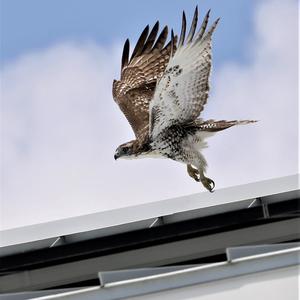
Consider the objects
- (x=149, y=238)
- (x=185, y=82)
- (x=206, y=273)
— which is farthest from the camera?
(x=185, y=82)

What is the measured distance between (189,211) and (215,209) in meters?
0.19

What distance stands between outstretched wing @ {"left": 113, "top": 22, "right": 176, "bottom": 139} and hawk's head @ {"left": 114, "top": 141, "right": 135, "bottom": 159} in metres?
0.62

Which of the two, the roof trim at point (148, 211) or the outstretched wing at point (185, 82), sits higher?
the outstretched wing at point (185, 82)

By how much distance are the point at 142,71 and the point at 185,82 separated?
2.29 m

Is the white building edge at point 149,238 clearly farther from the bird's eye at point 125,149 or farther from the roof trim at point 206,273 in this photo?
the bird's eye at point 125,149

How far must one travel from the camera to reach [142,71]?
11.5 m

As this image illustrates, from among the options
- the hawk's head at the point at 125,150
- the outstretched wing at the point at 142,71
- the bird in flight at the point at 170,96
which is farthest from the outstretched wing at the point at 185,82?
the outstretched wing at the point at 142,71

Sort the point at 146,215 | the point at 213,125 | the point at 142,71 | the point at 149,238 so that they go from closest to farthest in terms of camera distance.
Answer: the point at 149,238 < the point at 146,215 < the point at 213,125 < the point at 142,71

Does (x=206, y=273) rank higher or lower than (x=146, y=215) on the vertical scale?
lower

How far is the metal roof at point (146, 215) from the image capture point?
23.0 feet

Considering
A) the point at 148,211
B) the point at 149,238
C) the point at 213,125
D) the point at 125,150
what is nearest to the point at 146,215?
the point at 148,211

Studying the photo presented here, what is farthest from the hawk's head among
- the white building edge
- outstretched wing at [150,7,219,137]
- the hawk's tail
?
the white building edge

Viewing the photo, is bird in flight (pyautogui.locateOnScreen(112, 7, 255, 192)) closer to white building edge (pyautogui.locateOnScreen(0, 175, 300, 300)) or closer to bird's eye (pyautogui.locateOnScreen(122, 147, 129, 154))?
bird's eye (pyautogui.locateOnScreen(122, 147, 129, 154))

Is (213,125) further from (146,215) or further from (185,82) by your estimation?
(146,215)
